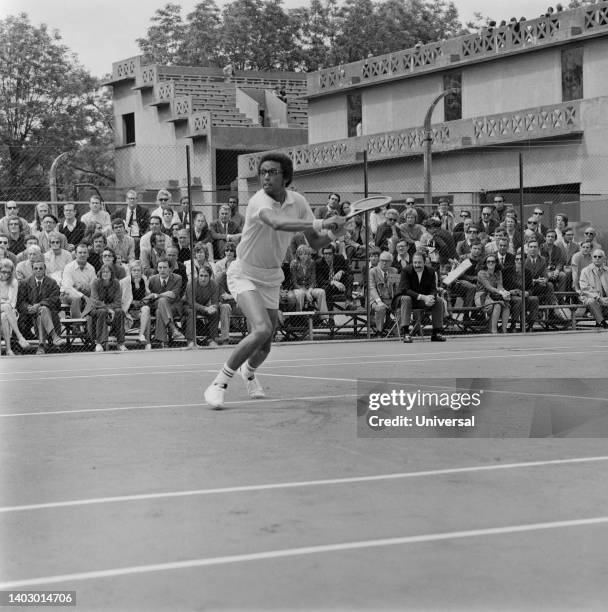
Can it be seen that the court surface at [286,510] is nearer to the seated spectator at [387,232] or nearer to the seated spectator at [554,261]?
the seated spectator at [387,232]

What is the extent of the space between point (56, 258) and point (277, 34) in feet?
154

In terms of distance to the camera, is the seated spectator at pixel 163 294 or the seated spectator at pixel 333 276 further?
the seated spectator at pixel 333 276

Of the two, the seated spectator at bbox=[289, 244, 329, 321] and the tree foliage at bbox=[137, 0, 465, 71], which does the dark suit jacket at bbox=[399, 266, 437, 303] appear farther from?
the tree foliage at bbox=[137, 0, 465, 71]

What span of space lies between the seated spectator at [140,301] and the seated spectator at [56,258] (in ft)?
3.27

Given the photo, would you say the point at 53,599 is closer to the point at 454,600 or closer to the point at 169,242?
the point at 454,600

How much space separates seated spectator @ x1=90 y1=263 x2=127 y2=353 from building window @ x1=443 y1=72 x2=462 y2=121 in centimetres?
2992

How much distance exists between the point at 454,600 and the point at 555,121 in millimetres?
36660

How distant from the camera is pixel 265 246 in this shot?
11180mm

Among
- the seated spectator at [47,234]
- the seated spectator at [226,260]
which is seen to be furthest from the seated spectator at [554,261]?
the seated spectator at [47,234]

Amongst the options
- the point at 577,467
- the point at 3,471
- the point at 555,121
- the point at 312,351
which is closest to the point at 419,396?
the point at 577,467

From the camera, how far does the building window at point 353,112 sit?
174 feet

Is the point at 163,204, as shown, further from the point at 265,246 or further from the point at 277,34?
the point at 277,34

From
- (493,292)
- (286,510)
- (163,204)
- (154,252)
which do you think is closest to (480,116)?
(493,292)

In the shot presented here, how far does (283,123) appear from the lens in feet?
191
